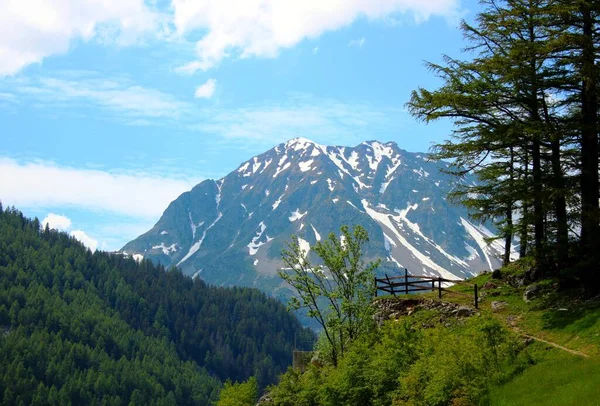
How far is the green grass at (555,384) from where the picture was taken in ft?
72.8

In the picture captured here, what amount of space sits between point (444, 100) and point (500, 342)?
41.5 ft

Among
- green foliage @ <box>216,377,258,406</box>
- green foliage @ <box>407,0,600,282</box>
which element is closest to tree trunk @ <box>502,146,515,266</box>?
green foliage @ <box>407,0,600,282</box>

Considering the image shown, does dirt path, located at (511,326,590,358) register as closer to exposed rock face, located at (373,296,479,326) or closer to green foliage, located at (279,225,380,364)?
exposed rock face, located at (373,296,479,326)

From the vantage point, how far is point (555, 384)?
2383cm

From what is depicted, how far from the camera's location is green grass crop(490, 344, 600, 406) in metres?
22.2

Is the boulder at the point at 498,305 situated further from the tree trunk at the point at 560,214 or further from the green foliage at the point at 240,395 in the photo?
the green foliage at the point at 240,395

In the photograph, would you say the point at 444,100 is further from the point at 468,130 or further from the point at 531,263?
the point at 531,263

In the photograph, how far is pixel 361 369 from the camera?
34.2 meters

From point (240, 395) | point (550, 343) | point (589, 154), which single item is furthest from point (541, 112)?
point (240, 395)

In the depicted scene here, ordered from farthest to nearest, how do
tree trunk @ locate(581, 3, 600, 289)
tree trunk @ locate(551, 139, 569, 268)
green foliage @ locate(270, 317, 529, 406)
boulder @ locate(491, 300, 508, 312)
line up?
boulder @ locate(491, 300, 508, 312) < tree trunk @ locate(551, 139, 569, 268) < tree trunk @ locate(581, 3, 600, 289) < green foliage @ locate(270, 317, 529, 406)

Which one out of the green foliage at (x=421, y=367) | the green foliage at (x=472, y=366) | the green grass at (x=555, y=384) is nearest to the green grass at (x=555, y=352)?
the green grass at (x=555, y=384)

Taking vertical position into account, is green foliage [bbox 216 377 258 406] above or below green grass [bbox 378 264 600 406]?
below

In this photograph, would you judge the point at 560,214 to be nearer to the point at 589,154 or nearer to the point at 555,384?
the point at 589,154

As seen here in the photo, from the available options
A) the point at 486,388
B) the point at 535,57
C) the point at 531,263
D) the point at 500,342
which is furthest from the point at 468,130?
the point at 486,388
